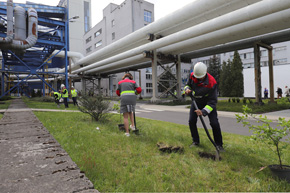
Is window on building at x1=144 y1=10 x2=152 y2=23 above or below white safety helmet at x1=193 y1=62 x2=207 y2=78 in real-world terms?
above

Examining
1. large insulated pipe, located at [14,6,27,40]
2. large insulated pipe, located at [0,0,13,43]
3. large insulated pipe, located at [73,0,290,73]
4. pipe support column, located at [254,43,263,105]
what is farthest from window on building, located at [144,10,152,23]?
pipe support column, located at [254,43,263,105]

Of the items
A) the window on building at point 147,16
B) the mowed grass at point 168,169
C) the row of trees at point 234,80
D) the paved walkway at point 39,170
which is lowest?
the mowed grass at point 168,169

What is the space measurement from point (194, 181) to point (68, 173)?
4.74 feet

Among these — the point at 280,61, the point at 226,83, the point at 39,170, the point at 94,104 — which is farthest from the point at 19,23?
the point at 280,61

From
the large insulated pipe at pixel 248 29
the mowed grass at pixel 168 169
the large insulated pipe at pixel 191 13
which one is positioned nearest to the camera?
the mowed grass at pixel 168 169

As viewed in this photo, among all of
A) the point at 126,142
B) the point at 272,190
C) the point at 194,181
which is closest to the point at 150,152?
the point at 126,142

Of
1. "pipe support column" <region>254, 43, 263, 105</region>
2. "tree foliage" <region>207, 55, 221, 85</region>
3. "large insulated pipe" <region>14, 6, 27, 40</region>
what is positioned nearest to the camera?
"pipe support column" <region>254, 43, 263, 105</region>

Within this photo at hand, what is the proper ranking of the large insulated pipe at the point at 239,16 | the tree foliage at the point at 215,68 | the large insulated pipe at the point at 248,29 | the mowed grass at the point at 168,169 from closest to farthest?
the mowed grass at the point at 168,169 < the large insulated pipe at the point at 239,16 < the large insulated pipe at the point at 248,29 < the tree foliage at the point at 215,68

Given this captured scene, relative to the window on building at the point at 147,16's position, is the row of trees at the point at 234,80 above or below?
below

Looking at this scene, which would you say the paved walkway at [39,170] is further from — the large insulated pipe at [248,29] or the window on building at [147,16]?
the window on building at [147,16]

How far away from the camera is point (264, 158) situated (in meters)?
2.93

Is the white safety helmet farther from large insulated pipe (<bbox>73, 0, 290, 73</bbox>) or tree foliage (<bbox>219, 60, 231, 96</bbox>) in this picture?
tree foliage (<bbox>219, 60, 231, 96</bbox>)

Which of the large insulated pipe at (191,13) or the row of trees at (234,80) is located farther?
the row of trees at (234,80)

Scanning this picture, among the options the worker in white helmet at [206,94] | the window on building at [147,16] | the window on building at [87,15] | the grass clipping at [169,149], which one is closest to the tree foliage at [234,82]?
the window on building at [147,16]
